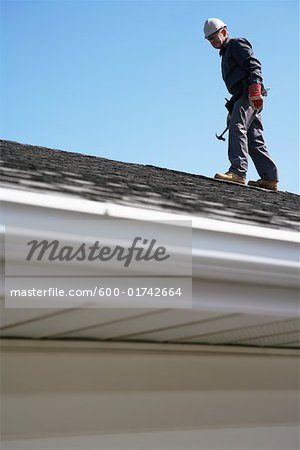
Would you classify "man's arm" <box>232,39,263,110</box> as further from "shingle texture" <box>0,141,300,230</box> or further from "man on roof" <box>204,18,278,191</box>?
"shingle texture" <box>0,141,300,230</box>

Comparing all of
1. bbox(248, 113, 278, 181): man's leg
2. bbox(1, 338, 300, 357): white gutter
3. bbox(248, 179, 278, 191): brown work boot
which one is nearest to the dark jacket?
bbox(248, 113, 278, 181): man's leg

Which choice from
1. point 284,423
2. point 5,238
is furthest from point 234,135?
point 5,238

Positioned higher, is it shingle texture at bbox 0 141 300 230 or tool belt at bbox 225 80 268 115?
tool belt at bbox 225 80 268 115

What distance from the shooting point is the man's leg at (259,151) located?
6.16 metres

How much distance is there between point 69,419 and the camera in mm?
2619

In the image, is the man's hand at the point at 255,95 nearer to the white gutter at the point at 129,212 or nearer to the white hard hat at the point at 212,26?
the white hard hat at the point at 212,26

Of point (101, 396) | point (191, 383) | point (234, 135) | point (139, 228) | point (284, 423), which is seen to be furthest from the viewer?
point (234, 135)

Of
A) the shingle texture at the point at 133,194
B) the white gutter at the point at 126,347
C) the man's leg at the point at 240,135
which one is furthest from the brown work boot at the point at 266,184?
the white gutter at the point at 126,347

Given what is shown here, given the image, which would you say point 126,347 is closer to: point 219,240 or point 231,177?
point 219,240

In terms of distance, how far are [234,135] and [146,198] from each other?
323cm

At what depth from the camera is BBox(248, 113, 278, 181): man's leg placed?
6.16 m

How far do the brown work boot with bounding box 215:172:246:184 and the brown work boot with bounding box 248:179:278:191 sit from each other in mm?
342

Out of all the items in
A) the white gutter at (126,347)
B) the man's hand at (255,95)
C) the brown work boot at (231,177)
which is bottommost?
the white gutter at (126,347)

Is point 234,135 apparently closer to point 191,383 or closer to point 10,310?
point 191,383
